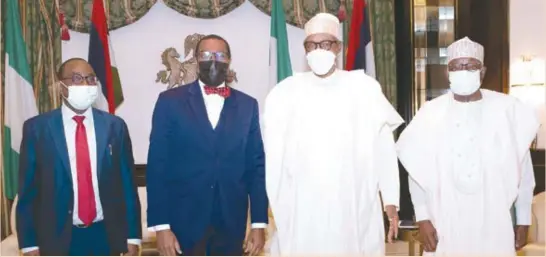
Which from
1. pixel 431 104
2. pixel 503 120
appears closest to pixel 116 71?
pixel 431 104

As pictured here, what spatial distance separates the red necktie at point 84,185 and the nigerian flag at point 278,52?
3.33 meters

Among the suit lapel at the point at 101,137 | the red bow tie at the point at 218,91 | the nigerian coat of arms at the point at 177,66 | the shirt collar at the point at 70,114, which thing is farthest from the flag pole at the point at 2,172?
the red bow tie at the point at 218,91

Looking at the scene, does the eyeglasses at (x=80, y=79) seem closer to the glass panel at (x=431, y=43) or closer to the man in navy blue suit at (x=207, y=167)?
the man in navy blue suit at (x=207, y=167)

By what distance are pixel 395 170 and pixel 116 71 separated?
3.65 metres

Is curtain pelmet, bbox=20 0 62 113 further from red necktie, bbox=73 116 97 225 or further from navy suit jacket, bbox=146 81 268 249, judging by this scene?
navy suit jacket, bbox=146 81 268 249

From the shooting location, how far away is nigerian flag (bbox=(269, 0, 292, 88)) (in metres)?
6.20

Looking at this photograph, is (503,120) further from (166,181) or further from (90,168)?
(90,168)

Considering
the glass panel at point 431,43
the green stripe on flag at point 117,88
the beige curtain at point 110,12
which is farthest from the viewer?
the glass panel at point 431,43

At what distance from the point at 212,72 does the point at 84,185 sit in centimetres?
85

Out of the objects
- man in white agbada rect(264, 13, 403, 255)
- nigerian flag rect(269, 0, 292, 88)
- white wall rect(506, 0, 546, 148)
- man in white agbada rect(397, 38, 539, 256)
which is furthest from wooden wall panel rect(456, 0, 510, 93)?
man in white agbada rect(264, 13, 403, 255)

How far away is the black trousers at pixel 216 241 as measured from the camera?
3105mm

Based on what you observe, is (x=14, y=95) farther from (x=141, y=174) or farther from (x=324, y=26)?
(x=324, y=26)

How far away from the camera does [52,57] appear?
605 cm

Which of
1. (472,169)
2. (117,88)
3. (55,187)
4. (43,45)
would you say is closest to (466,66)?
(472,169)
